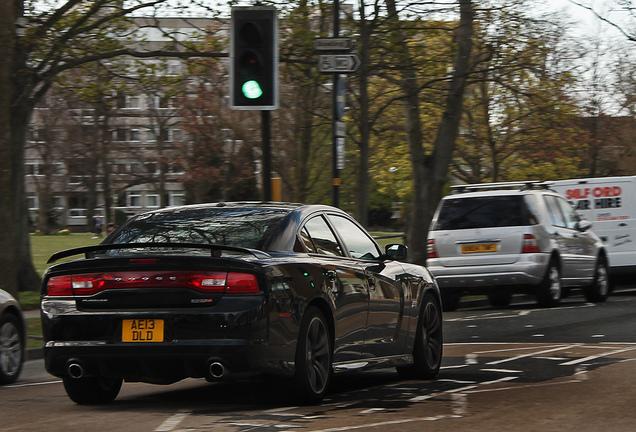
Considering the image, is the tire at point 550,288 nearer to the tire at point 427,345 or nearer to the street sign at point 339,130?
the street sign at point 339,130

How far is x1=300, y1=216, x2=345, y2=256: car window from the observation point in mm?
7832

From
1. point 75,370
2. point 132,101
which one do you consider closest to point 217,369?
point 75,370

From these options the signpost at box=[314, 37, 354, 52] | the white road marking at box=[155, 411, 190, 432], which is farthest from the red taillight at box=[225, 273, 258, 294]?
the signpost at box=[314, 37, 354, 52]

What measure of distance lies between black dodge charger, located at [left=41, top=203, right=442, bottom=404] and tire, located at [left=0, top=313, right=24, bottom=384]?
6.56ft

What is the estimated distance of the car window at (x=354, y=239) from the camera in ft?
28.0

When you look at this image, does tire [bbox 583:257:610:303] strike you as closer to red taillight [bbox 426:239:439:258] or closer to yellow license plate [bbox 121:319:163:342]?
red taillight [bbox 426:239:439:258]

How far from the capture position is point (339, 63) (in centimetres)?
1581

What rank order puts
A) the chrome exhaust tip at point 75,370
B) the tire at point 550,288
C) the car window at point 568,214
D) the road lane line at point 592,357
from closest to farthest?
the chrome exhaust tip at point 75,370
the road lane line at point 592,357
the tire at point 550,288
the car window at point 568,214

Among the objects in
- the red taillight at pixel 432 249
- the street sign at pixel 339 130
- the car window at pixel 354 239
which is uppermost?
the street sign at pixel 339 130

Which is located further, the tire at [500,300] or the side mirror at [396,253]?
the tire at [500,300]

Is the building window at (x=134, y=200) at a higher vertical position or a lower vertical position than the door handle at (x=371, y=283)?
higher

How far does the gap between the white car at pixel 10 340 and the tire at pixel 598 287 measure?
38.4 ft

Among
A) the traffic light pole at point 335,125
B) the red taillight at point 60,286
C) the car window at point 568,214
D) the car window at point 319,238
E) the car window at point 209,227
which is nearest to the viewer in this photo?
the red taillight at point 60,286

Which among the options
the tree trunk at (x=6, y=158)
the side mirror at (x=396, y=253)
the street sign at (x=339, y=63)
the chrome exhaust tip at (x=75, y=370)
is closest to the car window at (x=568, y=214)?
the street sign at (x=339, y=63)
